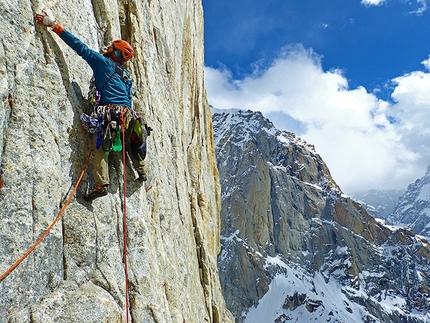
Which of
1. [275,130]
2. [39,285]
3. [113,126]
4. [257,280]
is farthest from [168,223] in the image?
[275,130]

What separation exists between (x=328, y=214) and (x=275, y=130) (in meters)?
51.2

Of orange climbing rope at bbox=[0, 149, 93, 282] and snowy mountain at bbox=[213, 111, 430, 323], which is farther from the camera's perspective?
snowy mountain at bbox=[213, 111, 430, 323]

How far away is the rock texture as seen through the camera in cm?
462

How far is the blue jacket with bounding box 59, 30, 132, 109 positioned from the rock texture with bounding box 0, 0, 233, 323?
12.9 inches

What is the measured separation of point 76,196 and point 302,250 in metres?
162

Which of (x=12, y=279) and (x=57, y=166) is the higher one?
(x=57, y=166)

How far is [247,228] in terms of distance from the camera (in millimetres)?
151125

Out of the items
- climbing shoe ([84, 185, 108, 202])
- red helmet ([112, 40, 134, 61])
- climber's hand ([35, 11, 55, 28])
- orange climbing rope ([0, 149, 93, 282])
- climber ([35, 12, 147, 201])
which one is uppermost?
red helmet ([112, 40, 134, 61])

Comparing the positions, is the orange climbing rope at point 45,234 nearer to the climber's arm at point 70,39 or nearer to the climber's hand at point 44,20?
the climber's arm at point 70,39

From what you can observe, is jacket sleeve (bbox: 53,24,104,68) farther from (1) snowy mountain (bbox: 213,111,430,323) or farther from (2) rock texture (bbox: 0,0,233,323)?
(1) snowy mountain (bbox: 213,111,430,323)

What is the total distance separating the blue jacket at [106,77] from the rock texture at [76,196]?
1.08 ft

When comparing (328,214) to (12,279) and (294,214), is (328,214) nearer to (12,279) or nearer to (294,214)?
(294,214)

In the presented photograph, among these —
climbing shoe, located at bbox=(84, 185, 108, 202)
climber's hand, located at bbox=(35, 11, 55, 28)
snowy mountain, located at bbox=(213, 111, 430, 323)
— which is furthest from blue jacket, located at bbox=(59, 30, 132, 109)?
snowy mountain, located at bbox=(213, 111, 430, 323)

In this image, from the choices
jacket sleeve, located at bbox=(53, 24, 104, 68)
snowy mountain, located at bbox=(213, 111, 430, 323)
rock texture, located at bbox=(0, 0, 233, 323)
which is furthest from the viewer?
snowy mountain, located at bbox=(213, 111, 430, 323)
